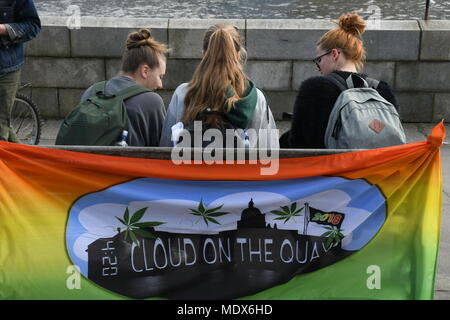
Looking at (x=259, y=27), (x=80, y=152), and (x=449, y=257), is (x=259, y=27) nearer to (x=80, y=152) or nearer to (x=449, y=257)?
(x=449, y=257)

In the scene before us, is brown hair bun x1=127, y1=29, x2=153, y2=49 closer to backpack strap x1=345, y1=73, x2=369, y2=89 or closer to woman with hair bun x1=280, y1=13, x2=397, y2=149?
woman with hair bun x1=280, y1=13, x2=397, y2=149

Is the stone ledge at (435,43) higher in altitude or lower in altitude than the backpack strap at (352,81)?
lower

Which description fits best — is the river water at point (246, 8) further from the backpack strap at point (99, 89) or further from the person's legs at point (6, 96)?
the backpack strap at point (99, 89)

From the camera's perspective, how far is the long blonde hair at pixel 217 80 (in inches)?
158

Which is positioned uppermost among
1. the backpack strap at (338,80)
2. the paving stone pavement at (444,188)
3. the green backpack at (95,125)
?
the backpack strap at (338,80)

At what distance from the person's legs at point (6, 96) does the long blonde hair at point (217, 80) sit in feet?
9.23

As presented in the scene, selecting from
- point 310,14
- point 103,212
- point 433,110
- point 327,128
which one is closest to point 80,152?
point 103,212

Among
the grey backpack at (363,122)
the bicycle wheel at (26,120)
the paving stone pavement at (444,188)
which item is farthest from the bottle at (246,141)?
the bicycle wheel at (26,120)

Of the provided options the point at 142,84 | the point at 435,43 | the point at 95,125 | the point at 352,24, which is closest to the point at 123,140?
the point at 95,125

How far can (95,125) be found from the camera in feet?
13.1

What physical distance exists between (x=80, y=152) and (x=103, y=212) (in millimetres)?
329

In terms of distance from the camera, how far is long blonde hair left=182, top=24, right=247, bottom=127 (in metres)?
4.01

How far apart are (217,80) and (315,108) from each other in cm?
63

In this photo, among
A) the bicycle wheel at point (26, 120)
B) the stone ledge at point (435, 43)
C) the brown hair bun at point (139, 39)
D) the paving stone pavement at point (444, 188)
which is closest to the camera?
the brown hair bun at point (139, 39)
